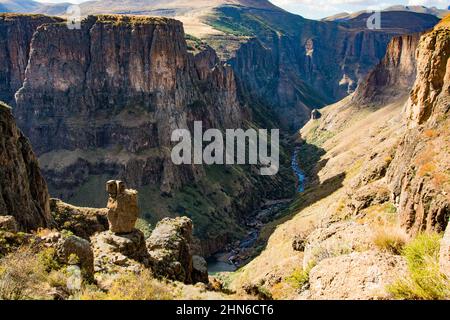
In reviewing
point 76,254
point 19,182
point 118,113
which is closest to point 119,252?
point 76,254

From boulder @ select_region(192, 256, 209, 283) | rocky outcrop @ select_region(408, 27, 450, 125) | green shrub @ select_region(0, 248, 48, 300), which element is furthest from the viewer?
rocky outcrop @ select_region(408, 27, 450, 125)

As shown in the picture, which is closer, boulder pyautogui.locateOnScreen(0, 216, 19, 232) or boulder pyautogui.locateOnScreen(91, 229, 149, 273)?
boulder pyautogui.locateOnScreen(91, 229, 149, 273)

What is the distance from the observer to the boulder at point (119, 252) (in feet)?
82.5

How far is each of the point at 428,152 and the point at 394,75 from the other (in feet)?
505

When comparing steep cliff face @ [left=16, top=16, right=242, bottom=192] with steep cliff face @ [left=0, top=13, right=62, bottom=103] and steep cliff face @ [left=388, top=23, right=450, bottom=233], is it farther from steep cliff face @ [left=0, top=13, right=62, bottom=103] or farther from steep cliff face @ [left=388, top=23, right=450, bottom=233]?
steep cliff face @ [left=388, top=23, right=450, bottom=233]

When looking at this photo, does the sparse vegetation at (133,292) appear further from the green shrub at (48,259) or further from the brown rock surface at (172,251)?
the brown rock surface at (172,251)

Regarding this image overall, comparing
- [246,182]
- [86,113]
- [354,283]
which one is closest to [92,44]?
[86,113]

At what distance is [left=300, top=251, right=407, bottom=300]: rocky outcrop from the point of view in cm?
1366

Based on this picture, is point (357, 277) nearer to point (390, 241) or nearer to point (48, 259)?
point (390, 241)

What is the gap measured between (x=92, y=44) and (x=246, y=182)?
61.5 meters

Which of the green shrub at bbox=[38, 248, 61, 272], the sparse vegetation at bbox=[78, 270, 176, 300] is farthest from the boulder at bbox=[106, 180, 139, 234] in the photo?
the sparse vegetation at bbox=[78, 270, 176, 300]

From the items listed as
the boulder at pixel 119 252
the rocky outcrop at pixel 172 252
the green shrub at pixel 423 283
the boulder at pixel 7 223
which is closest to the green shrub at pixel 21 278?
the boulder at pixel 119 252

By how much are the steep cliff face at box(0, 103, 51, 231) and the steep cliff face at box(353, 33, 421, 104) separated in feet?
457
